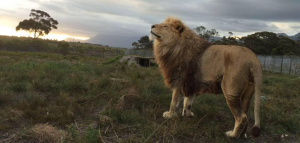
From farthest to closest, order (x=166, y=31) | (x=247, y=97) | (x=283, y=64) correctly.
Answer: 1. (x=283, y=64)
2. (x=166, y=31)
3. (x=247, y=97)

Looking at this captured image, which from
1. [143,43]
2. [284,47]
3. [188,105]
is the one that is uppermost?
[143,43]

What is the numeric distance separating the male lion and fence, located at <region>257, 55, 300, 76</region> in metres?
22.6

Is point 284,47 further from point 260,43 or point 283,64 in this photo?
point 283,64

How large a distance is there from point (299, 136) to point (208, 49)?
7.58ft

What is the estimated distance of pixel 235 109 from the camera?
3.71m

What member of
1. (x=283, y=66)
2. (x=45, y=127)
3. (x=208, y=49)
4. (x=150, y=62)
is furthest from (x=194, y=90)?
(x=283, y=66)

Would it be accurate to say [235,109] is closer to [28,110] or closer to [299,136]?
[299,136]

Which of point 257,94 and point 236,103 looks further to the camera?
point 236,103

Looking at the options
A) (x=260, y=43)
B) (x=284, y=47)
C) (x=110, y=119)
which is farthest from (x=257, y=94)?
(x=260, y=43)

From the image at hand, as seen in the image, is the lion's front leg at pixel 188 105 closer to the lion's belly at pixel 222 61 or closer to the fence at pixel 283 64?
the lion's belly at pixel 222 61

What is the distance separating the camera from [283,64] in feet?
82.8

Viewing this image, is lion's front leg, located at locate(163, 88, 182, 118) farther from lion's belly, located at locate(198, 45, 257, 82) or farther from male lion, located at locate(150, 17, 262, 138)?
lion's belly, located at locate(198, 45, 257, 82)

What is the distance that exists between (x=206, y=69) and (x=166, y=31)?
1.10m

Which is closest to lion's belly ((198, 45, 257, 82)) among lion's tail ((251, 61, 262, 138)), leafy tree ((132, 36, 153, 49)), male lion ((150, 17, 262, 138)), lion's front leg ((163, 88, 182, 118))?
male lion ((150, 17, 262, 138))
